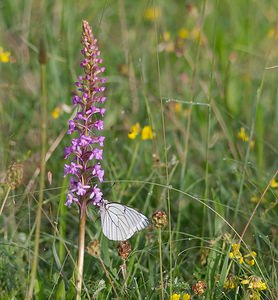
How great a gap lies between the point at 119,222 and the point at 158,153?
3.59 feet

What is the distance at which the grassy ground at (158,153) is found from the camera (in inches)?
103

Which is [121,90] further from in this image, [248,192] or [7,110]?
[248,192]

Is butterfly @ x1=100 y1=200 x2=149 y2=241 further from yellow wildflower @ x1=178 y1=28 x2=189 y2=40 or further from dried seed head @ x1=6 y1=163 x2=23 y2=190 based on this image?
yellow wildflower @ x1=178 y1=28 x2=189 y2=40

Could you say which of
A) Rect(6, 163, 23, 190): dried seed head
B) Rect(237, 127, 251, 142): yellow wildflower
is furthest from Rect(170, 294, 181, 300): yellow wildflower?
Rect(237, 127, 251, 142): yellow wildflower

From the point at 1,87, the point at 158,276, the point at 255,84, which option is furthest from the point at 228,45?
the point at 158,276

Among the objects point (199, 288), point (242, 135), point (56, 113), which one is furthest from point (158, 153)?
point (199, 288)

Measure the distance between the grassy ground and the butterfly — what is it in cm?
14

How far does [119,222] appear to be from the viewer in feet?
8.27

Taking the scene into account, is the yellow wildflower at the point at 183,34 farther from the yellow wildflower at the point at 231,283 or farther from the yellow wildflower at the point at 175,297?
the yellow wildflower at the point at 175,297

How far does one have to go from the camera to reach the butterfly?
2471 mm

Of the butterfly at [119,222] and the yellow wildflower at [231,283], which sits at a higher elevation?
the butterfly at [119,222]

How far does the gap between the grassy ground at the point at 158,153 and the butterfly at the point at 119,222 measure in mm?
136

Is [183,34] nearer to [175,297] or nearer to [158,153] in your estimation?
[158,153]

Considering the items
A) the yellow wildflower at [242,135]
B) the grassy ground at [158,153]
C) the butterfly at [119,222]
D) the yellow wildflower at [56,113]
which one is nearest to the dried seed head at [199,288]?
the grassy ground at [158,153]
